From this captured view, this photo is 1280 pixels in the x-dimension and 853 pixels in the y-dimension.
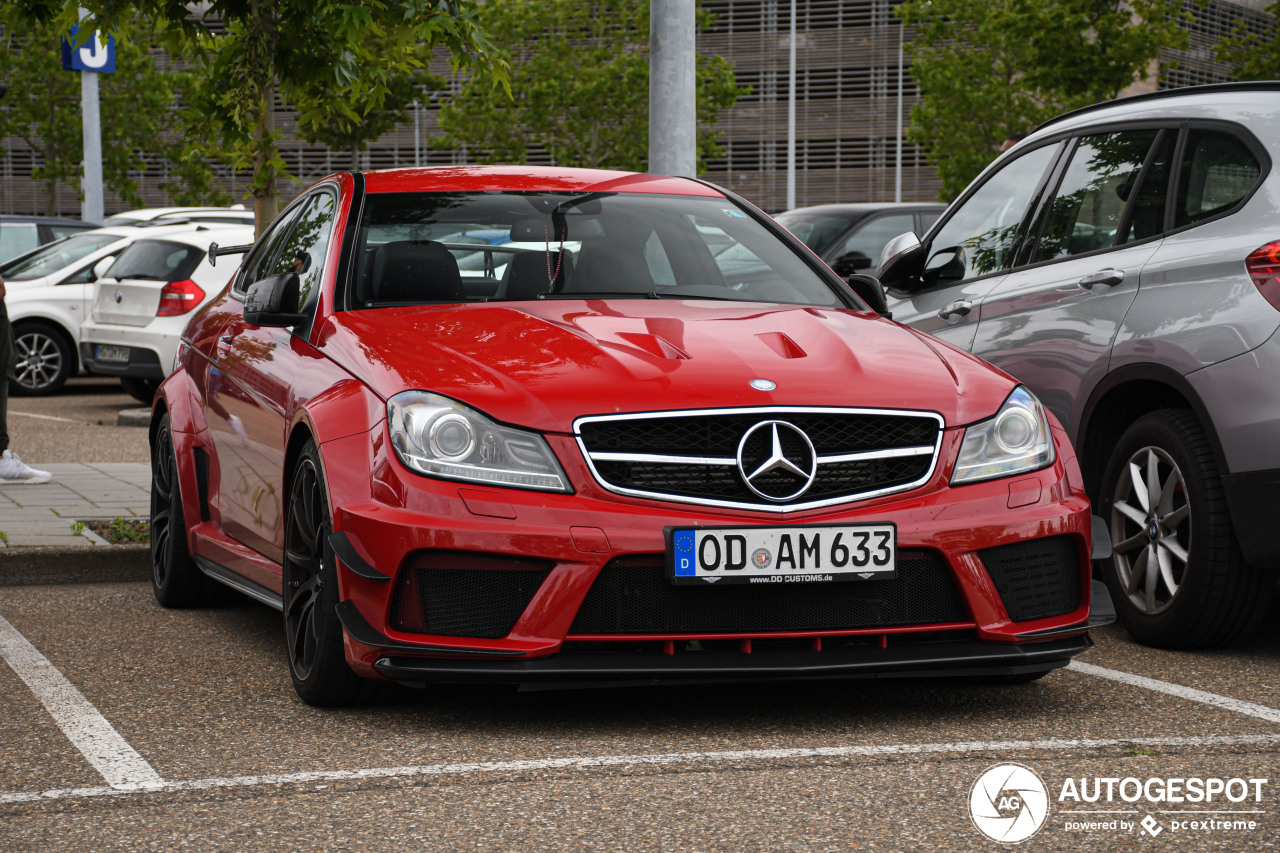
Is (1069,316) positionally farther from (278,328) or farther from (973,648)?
(278,328)

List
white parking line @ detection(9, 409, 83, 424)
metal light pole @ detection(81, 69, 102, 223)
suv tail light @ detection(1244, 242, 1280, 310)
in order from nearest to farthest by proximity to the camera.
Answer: suv tail light @ detection(1244, 242, 1280, 310)
white parking line @ detection(9, 409, 83, 424)
metal light pole @ detection(81, 69, 102, 223)

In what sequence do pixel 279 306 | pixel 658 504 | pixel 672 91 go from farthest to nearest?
pixel 672 91 → pixel 279 306 → pixel 658 504

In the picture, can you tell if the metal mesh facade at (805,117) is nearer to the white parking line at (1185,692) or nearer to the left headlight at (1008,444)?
the white parking line at (1185,692)

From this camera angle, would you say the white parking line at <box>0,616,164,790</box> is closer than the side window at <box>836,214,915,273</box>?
Yes

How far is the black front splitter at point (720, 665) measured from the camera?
4.30 metres

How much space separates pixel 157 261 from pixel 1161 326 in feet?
36.8

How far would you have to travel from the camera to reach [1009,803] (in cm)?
378

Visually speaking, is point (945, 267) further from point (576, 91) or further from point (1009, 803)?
point (576, 91)

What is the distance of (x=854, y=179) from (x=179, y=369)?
4792cm

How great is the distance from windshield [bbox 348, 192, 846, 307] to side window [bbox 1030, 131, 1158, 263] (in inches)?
43.7

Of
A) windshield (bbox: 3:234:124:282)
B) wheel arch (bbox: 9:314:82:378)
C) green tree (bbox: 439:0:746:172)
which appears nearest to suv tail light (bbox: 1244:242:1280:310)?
wheel arch (bbox: 9:314:82:378)

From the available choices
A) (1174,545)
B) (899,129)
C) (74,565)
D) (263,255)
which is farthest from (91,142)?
(899,129)

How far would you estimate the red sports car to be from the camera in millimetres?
4285

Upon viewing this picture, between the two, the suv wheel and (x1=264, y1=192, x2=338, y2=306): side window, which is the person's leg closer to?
(x1=264, y1=192, x2=338, y2=306): side window
